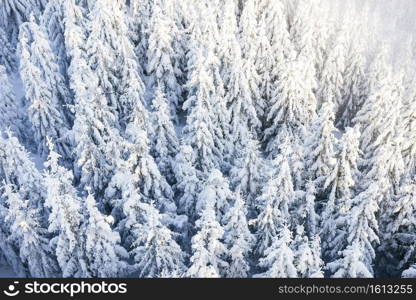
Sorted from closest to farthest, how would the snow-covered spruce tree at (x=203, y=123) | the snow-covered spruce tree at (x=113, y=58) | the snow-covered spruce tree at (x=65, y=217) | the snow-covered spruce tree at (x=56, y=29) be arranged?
the snow-covered spruce tree at (x=65, y=217) < the snow-covered spruce tree at (x=203, y=123) < the snow-covered spruce tree at (x=113, y=58) < the snow-covered spruce tree at (x=56, y=29)

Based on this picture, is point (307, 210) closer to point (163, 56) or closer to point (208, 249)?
point (208, 249)

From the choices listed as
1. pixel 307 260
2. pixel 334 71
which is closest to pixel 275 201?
pixel 307 260

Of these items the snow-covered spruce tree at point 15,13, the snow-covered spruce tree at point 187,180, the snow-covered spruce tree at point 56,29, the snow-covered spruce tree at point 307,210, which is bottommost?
the snow-covered spruce tree at point 307,210

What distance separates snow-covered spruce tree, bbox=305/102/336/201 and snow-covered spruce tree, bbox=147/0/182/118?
1397cm

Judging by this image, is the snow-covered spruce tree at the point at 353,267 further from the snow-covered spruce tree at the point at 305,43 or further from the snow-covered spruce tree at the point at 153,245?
the snow-covered spruce tree at the point at 305,43

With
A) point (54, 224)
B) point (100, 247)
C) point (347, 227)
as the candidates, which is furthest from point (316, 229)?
point (54, 224)

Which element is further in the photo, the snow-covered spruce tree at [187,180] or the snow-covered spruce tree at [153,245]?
the snow-covered spruce tree at [187,180]

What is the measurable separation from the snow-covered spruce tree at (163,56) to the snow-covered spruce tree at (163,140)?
6003mm

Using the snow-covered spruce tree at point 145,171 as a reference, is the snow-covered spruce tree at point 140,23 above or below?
above

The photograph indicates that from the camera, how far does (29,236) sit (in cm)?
2597

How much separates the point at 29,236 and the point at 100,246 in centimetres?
504

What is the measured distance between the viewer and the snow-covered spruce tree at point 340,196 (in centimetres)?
2727

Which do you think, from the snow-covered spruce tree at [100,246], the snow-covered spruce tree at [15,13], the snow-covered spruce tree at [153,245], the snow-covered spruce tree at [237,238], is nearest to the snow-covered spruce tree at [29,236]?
the snow-covered spruce tree at [100,246]

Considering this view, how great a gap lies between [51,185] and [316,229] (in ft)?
57.5
